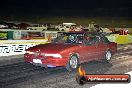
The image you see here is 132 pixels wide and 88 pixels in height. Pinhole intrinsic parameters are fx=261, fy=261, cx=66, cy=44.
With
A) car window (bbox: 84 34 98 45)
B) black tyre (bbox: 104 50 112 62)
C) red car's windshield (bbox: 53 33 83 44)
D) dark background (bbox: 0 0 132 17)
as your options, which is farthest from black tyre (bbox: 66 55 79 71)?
dark background (bbox: 0 0 132 17)

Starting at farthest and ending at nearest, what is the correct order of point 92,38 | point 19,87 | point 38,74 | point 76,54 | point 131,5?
point 131,5 → point 92,38 → point 76,54 → point 38,74 → point 19,87

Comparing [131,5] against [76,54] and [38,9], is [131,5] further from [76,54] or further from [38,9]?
[76,54]

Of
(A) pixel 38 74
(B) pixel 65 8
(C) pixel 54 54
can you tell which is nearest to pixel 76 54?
(C) pixel 54 54

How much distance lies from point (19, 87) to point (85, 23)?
45.2m

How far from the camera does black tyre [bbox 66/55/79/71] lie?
10.1m

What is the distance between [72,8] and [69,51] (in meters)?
42.4

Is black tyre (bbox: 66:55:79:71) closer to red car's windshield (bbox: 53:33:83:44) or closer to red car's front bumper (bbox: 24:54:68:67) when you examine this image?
red car's front bumper (bbox: 24:54:68:67)

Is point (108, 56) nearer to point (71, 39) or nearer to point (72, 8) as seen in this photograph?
point (71, 39)

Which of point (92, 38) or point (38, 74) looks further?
point (92, 38)

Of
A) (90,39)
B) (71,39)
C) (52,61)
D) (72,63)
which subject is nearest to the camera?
(52,61)

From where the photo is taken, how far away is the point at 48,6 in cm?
5131

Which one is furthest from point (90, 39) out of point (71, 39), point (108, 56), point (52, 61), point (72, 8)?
point (72, 8)

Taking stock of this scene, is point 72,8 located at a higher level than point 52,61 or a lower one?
higher

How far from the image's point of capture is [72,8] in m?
51.8
